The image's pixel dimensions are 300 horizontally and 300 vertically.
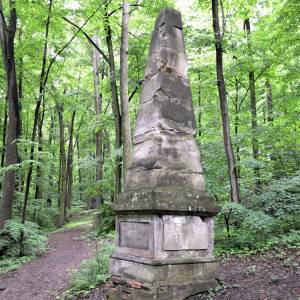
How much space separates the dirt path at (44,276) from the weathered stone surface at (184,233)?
135 inches

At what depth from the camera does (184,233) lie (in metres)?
5.23

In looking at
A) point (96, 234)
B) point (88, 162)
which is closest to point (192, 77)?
point (88, 162)

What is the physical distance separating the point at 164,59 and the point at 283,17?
5.96 metres

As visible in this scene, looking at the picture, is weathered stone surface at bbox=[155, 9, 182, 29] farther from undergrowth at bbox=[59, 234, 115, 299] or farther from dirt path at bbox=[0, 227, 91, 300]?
dirt path at bbox=[0, 227, 91, 300]

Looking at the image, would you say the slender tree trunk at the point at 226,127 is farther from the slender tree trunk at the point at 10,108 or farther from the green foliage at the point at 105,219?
the slender tree trunk at the point at 10,108

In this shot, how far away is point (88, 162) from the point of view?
1527 cm

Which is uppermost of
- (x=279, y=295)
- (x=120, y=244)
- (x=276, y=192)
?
(x=276, y=192)

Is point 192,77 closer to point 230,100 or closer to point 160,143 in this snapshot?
point 230,100

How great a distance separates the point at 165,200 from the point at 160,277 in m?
1.12

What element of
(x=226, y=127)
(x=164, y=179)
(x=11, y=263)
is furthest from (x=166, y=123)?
(x=11, y=263)

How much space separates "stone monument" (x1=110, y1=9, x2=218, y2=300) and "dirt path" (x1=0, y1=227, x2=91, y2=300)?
9.57ft

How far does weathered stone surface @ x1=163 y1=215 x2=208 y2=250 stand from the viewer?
505 cm

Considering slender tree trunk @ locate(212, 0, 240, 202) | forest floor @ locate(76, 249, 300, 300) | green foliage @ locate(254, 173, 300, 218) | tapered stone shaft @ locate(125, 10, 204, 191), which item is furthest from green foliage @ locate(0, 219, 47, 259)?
green foliage @ locate(254, 173, 300, 218)

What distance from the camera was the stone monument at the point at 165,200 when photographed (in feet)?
16.4
